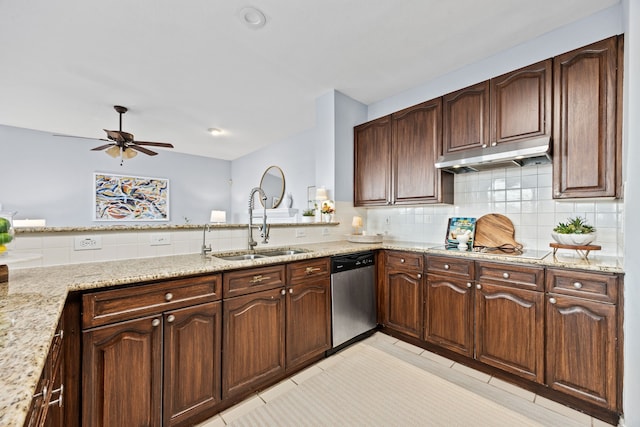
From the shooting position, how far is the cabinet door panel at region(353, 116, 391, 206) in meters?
3.00

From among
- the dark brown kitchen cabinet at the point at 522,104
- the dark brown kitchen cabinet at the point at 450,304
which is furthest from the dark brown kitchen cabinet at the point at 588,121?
the dark brown kitchen cabinet at the point at 450,304

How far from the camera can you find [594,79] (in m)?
1.77

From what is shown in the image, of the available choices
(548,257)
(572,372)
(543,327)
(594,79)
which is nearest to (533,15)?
(594,79)

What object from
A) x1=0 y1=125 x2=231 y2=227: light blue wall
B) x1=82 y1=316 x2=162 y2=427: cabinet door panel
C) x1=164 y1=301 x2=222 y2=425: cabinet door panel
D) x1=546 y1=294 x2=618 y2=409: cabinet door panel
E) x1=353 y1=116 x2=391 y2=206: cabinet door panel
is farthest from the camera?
x1=0 y1=125 x2=231 y2=227: light blue wall

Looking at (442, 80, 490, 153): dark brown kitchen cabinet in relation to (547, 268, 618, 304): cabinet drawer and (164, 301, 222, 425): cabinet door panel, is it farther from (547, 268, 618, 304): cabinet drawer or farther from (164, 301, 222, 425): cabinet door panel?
(164, 301, 222, 425): cabinet door panel

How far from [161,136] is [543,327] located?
226 inches

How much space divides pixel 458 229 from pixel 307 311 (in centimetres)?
161

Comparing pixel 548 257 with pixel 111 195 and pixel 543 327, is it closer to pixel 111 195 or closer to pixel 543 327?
pixel 543 327

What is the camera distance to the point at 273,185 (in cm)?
524

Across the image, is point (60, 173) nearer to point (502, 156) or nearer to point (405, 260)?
point (405, 260)

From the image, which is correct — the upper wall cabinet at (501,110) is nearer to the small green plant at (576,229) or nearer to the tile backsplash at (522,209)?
the tile backsplash at (522,209)

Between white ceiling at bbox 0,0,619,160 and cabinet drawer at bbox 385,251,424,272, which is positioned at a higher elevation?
white ceiling at bbox 0,0,619,160

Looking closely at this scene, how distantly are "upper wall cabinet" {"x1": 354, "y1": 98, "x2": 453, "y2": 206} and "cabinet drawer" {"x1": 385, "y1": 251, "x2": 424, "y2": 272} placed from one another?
1.89ft

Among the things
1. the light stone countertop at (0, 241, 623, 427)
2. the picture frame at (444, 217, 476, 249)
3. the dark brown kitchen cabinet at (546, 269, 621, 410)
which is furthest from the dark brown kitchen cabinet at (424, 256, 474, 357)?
the dark brown kitchen cabinet at (546, 269, 621, 410)
